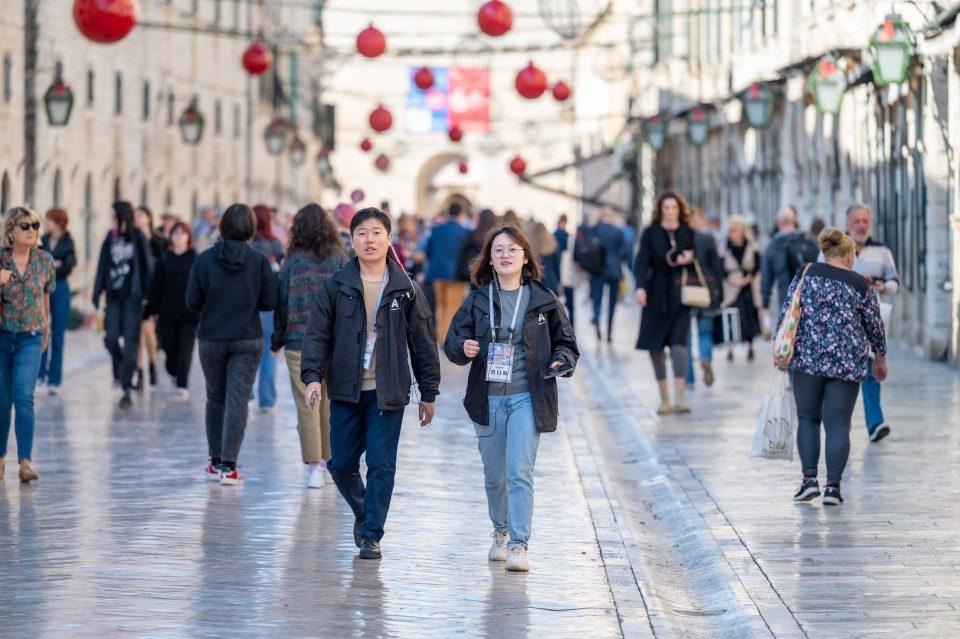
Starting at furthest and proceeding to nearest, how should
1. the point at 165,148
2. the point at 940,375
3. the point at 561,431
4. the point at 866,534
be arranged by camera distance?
the point at 165,148
the point at 940,375
the point at 561,431
the point at 866,534

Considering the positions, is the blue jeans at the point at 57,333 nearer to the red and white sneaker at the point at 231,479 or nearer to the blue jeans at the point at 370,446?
the red and white sneaker at the point at 231,479

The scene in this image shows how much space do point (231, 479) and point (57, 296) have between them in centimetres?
730

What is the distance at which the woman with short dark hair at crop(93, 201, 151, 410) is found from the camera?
57.0 ft

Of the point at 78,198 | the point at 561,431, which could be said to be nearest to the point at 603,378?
the point at 561,431

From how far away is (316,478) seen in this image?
39.7 ft

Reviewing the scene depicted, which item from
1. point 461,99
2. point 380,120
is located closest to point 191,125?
point 380,120

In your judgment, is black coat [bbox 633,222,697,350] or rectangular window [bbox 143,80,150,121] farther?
rectangular window [bbox 143,80,150,121]

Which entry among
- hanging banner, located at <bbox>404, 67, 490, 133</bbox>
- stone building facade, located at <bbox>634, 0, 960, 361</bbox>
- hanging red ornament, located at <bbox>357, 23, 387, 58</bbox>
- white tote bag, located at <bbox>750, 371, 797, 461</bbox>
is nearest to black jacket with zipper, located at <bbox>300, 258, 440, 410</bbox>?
white tote bag, located at <bbox>750, 371, 797, 461</bbox>

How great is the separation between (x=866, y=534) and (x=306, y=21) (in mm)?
63015

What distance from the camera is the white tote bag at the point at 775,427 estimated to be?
11.3 m

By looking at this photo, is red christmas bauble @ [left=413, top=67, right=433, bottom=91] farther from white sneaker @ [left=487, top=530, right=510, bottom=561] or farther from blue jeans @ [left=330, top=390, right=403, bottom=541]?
white sneaker @ [left=487, top=530, right=510, bottom=561]

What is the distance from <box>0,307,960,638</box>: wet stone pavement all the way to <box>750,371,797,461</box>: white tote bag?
0.29m

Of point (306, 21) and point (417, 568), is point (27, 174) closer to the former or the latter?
point (417, 568)

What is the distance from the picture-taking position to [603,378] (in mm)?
21094
